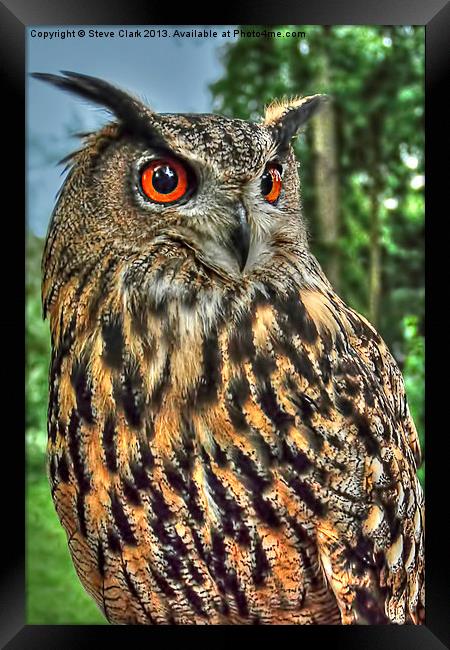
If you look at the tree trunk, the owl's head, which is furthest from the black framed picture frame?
the tree trunk

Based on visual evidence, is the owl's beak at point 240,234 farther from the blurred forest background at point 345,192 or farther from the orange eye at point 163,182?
the blurred forest background at point 345,192

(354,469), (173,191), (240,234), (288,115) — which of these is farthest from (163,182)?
(354,469)

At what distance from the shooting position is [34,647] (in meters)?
1.24

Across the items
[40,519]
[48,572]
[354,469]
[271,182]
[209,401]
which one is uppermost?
[271,182]

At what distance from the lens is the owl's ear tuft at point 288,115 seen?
44.5 inches

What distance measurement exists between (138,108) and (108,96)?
0.08 m

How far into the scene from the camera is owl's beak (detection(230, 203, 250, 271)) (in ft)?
3.28

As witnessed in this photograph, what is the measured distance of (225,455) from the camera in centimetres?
106

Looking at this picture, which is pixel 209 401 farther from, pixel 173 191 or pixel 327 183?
pixel 327 183

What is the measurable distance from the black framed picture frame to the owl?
0.13 meters

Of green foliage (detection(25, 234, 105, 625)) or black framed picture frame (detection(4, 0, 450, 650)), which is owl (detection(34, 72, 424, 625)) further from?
green foliage (detection(25, 234, 105, 625))
